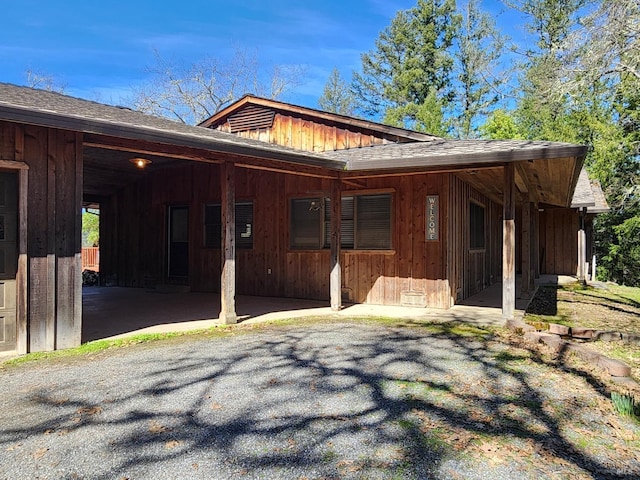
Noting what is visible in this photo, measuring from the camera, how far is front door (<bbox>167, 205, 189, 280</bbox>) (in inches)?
436

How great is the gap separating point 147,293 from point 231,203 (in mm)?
5560

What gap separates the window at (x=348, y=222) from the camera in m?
8.45

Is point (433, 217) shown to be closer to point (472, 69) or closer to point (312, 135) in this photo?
point (312, 135)

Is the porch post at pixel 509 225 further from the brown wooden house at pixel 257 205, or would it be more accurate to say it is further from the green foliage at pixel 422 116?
the green foliage at pixel 422 116

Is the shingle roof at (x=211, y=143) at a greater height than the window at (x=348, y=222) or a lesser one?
greater

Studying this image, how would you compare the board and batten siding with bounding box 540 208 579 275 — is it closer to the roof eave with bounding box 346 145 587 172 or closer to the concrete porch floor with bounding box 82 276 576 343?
the concrete porch floor with bounding box 82 276 576 343

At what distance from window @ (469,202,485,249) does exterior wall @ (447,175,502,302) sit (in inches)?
5.2

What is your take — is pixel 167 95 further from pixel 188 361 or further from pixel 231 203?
pixel 188 361

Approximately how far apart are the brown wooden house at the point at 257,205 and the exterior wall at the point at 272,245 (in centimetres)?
3

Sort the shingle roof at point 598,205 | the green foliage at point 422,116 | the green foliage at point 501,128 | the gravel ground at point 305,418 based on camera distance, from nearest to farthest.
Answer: the gravel ground at point 305,418 → the shingle roof at point 598,205 → the green foliage at point 501,128 → the green foliage at point 422,116

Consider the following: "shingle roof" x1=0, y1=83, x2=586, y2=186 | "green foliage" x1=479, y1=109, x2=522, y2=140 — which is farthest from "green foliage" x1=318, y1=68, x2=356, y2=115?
"shingle roof" x1=0, y1=83, x2=586, y2=186

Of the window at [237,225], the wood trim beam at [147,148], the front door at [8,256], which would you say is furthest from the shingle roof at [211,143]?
the window at [237,225]

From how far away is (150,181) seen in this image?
11.6 m

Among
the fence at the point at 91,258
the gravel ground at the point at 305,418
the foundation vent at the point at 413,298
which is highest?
the fence at the point at 91,258
